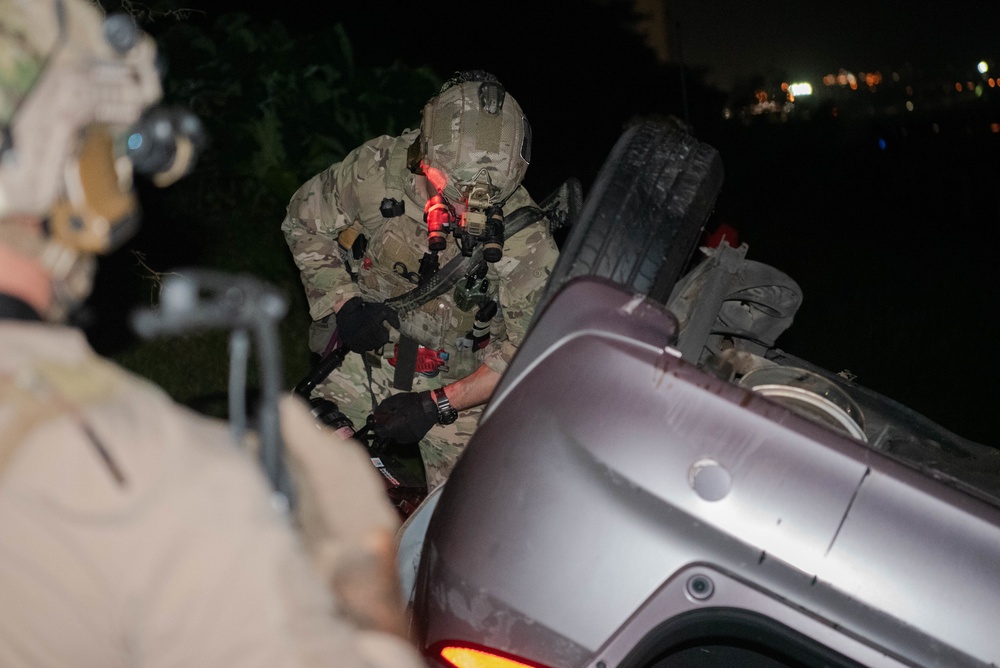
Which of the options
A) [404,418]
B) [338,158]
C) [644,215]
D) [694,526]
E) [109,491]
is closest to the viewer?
[109,491]

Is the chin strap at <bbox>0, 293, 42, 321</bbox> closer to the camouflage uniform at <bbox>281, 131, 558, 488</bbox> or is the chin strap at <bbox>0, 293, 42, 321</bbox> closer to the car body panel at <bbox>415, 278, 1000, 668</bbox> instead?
the car body panel at <bbox>415, 278, 1000, 668</bbox>

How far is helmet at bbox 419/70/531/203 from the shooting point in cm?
329

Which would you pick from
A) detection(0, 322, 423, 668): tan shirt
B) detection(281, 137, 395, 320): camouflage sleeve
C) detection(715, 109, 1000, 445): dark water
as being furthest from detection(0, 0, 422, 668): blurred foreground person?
detection(715, 109, 1000, 445): dark water

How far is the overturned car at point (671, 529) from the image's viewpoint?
1.68 meters

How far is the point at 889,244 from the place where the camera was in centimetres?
1365

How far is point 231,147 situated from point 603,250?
848cm

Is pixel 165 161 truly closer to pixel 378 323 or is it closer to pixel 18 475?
pixel 18 475

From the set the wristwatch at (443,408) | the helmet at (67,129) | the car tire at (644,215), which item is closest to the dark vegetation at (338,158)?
the wristwatch at (443,408)

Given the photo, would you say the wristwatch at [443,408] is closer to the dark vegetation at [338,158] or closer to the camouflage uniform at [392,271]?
the camouflage uniform at [392,271]

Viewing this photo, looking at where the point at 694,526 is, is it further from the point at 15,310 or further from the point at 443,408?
the point at 443,408

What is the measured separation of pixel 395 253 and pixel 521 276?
20.5 inches

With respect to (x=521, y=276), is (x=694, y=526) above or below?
below

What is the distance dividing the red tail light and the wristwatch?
5.30ft

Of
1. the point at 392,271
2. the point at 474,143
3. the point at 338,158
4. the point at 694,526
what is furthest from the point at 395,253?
the point at 338,158
